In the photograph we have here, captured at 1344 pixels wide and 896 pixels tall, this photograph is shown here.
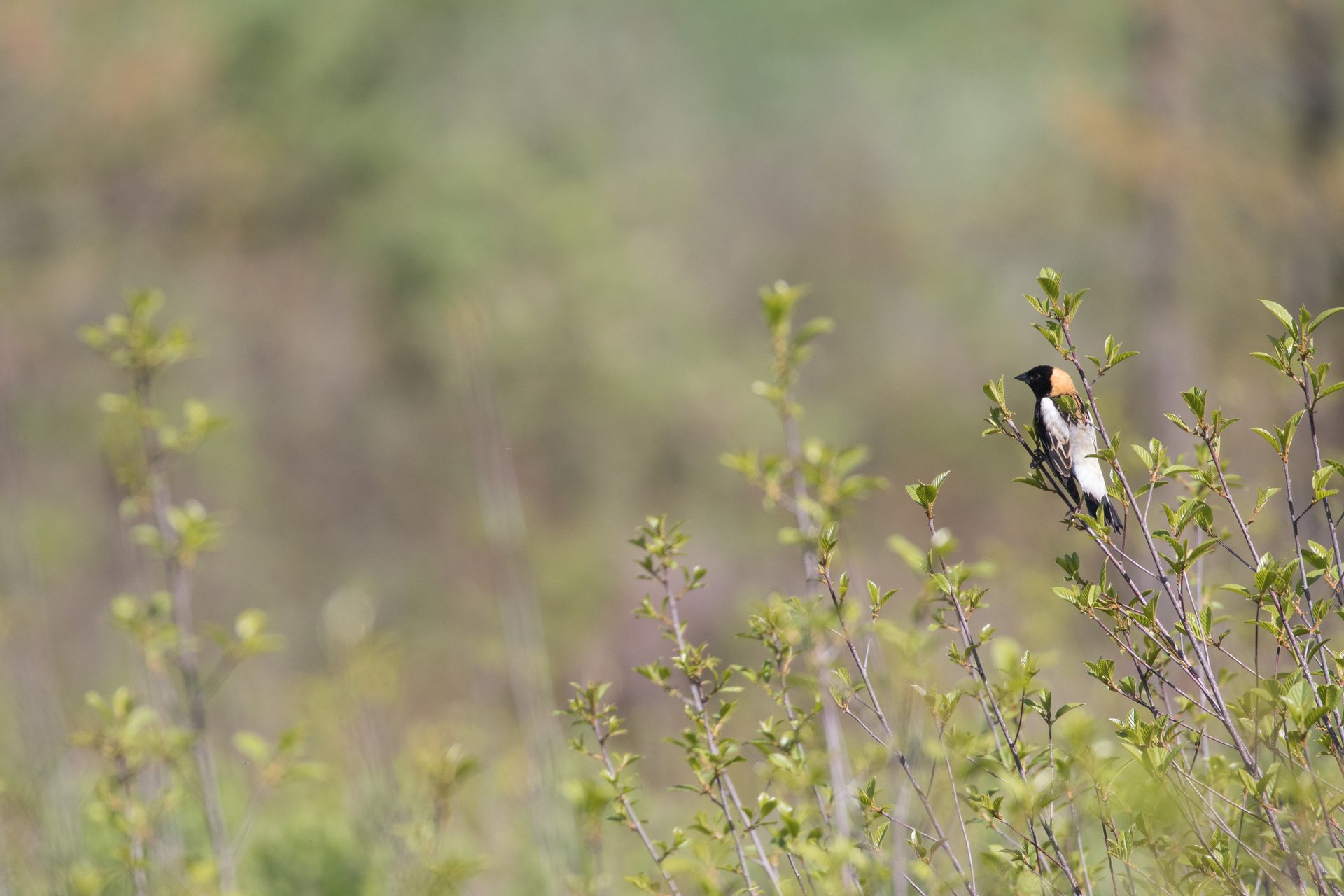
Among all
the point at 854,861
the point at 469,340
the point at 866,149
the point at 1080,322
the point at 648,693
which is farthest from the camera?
the point at 866,149

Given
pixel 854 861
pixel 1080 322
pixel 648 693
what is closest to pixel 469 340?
pixel 854 861

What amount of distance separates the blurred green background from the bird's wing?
299 cm

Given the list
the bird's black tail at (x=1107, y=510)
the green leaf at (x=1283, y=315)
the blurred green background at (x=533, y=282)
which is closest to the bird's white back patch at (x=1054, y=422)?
the bird's black tail at (x=1107, y=510)

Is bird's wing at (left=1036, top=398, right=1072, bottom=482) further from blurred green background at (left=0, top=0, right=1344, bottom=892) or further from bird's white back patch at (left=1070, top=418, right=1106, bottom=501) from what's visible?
blurred green background at (left=0, top=0, right=1344, bottom=892)

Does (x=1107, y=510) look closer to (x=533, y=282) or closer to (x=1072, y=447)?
(x=1072, y=447)

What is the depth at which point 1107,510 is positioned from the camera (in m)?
1.90

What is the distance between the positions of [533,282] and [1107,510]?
12.3 m

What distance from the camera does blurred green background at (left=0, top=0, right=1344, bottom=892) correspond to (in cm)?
820

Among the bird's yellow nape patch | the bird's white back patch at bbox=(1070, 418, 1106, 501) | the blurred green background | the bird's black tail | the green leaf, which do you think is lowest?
the bird's black tail

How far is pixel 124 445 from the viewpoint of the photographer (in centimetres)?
253

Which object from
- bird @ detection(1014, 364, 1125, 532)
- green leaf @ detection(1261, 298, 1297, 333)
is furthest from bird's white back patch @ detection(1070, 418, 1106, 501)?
green leaf @ detection(1261, 298, 1297, 333)

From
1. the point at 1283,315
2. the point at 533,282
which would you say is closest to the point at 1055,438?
the point at 1283,315

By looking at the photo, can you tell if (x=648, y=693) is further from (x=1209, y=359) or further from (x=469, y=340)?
(x=469, y=340)

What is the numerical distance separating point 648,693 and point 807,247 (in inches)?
475
